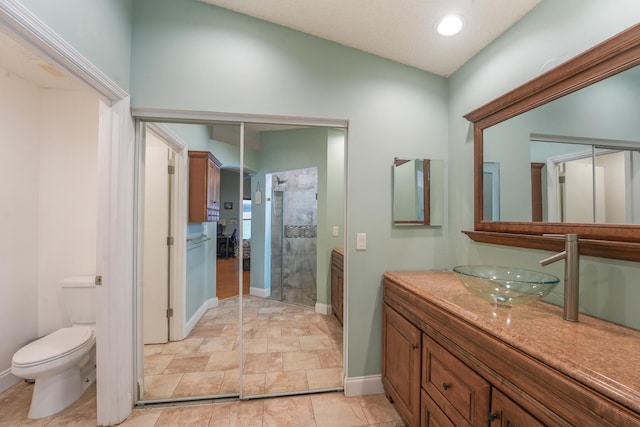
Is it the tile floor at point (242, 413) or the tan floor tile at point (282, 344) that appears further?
the tan floor tile at point (282, 344)

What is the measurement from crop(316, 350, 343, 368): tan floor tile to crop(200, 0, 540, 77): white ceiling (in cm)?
260

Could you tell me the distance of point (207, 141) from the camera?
8.66 ft

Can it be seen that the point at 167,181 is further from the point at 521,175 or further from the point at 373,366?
the point at 521,175

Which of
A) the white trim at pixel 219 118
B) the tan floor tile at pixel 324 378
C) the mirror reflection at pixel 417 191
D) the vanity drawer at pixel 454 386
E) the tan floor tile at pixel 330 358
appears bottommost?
the tan floor tile at pixel 324 378

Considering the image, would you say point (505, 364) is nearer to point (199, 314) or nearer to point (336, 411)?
point (336, 411)

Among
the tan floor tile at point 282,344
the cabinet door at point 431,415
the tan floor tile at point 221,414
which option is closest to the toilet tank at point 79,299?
the tan floor tile at point 221,414

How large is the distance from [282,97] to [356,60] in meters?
0.65

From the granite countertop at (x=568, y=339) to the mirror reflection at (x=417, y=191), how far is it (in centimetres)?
77

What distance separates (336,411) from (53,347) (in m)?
1.96

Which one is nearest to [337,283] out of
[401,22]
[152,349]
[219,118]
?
[152,349]

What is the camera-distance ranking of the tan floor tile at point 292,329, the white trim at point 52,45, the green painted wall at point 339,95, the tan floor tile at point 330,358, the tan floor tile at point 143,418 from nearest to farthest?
the white trim at point 52,45 < the tan floor tile at point 143,418 < the green painted wall at point 339,95 < the tan floor tile at point 330,358 < the tan floor tile at point 292,329

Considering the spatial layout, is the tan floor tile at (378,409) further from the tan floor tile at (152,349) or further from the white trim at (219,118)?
the white trim at (219,118)

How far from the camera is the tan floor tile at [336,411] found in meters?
1.76

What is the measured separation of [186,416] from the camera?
180cm
